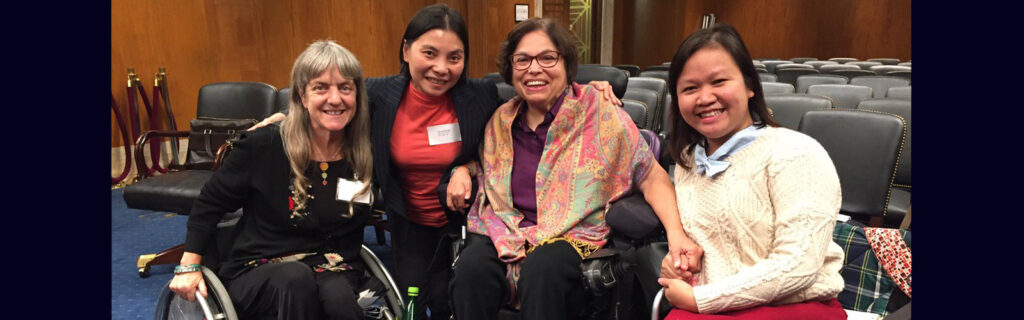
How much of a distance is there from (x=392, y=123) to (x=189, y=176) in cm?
160

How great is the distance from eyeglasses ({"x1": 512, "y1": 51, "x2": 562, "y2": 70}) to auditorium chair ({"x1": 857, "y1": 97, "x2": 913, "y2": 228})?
4.49 feet

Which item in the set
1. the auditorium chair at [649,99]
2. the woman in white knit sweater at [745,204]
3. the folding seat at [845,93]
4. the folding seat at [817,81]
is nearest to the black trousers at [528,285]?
the woman in white knit sweater at [745,204]

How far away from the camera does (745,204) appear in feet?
4.53

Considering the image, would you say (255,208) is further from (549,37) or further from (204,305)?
(549,37)

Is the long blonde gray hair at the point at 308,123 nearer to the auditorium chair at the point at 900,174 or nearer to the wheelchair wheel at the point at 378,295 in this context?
the wheelchair wheel at the point at 378,295

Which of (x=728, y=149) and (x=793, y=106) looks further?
(x=793, y=106)

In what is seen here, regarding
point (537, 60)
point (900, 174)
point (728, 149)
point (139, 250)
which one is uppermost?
point (537, 60)

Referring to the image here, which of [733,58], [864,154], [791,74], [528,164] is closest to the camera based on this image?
[733,58]

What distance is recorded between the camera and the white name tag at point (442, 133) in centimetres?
211

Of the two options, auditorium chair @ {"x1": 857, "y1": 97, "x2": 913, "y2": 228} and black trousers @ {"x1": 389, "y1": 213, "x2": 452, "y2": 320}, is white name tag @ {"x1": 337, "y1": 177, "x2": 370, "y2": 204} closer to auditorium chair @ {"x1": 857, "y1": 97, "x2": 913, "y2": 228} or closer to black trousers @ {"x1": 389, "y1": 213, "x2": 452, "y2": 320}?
black trousers @ {"x1": 389, "y1": 213, "x2": 452, "y2": 320}

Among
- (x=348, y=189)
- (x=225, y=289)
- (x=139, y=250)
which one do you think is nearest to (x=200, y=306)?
(x=225, y=289)

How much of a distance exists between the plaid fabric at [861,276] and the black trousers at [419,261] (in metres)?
1.19

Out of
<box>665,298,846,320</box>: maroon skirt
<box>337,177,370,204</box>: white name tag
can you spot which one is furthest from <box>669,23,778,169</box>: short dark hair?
<box>337,177,370,204</box>: white name tag

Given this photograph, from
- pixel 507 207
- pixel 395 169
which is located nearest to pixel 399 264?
pixel 395 169
